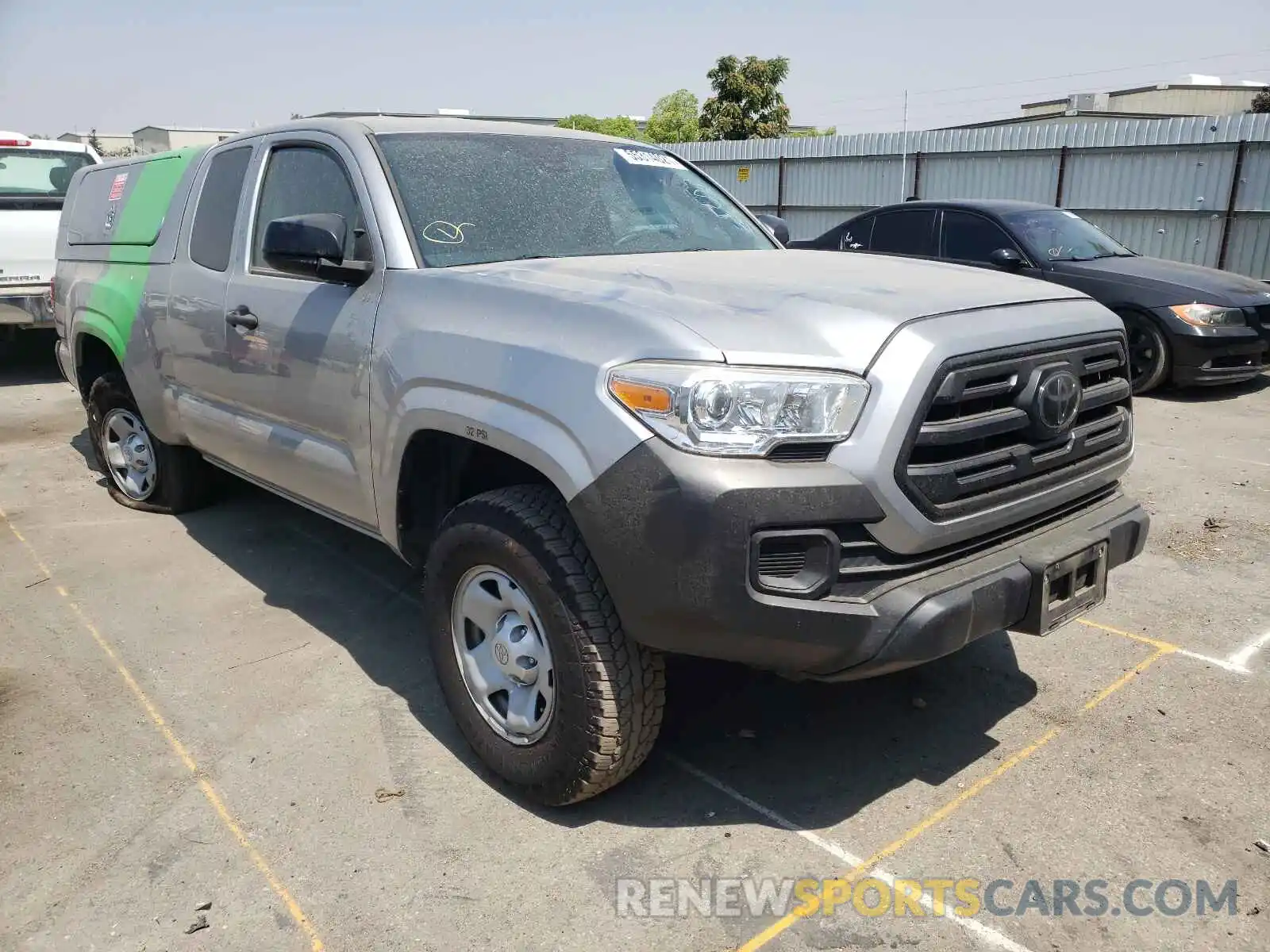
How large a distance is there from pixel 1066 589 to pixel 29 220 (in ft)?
34.2

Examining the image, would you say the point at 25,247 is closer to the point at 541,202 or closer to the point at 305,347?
the point at 305,347

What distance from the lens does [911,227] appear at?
9688 mm

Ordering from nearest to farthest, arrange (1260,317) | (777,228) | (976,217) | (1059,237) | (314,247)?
(314,247)
(777,228)
(1260,317)
(1059,237)
(976,217)

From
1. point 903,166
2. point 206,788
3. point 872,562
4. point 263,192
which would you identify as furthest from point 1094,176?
point 206,788

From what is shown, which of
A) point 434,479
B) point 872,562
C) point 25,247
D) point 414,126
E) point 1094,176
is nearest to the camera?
point 872,562

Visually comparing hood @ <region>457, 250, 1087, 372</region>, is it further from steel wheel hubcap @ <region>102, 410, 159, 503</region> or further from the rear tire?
steel wheel hubcap @ <region>102, 410, 159, 503</region>

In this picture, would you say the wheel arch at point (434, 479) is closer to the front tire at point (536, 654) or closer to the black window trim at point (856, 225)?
the front tire at point (536, 654)

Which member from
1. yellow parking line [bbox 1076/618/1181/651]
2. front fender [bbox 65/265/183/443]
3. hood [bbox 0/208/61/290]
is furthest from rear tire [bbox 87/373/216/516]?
hood [bbox 0/208/61/290]

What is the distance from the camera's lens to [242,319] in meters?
3.92

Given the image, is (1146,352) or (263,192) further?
(1146,352)

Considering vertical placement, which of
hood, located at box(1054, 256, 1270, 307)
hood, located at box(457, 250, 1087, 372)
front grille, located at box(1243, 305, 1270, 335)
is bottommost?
front grille, located at box(1243, 305, 1270, 335)

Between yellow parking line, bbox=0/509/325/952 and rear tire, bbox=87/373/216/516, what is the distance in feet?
3.20

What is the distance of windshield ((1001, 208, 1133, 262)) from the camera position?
8.85m

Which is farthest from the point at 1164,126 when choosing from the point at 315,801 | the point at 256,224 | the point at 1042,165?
the point at 315,801
